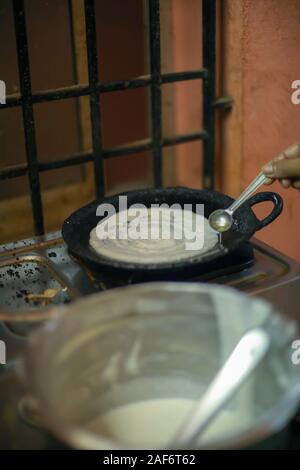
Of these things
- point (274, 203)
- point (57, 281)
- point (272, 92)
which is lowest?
point (57, 281)

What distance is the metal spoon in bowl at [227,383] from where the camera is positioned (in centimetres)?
67

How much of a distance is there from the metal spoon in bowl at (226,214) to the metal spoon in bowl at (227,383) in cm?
36

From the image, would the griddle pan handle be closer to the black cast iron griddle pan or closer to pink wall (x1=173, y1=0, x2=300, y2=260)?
the black cast iron griddle pan

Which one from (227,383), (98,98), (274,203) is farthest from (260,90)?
(227,383)

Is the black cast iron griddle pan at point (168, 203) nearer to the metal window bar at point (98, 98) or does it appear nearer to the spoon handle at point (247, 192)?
the spoon handle at point (247, 192)

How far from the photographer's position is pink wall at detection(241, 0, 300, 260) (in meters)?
1.49

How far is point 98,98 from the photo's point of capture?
4.74 ft

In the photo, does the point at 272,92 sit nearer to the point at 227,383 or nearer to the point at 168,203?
the point at 168,203

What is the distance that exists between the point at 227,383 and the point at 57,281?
1.49ft

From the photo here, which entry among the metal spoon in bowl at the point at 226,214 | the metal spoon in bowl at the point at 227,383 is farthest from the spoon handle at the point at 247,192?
the metal spoon in bowl at the point at 227,383

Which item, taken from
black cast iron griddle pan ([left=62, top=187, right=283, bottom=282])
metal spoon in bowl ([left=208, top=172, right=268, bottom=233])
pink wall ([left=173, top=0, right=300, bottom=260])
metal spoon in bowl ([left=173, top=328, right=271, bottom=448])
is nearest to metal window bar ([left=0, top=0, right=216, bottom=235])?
pink wall ([left=173, top=0, right=300, bottom=260])

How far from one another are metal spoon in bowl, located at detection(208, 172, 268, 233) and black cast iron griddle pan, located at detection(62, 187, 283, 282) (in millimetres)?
17
